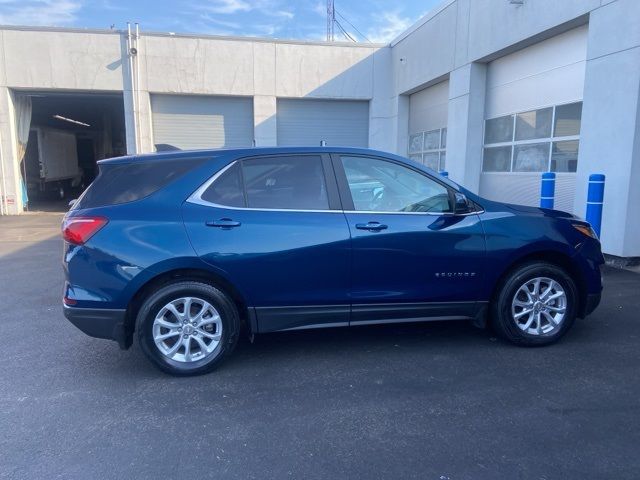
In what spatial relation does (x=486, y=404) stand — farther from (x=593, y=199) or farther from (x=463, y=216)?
(x=593, y=199)

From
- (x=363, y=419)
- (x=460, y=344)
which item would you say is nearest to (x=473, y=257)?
(x=460, y=344)

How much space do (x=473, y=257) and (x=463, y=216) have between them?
37cm

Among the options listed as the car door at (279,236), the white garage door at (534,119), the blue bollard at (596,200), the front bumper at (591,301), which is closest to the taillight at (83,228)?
the car door at (279,236)

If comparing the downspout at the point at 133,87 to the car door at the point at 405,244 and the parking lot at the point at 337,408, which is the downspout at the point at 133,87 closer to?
the parking lot at the point at 337,408

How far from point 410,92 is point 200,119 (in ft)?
22.2

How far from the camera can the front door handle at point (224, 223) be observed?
3.84m

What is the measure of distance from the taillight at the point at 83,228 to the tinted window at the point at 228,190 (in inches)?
31.8

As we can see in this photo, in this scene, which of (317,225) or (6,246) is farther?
(6,246)

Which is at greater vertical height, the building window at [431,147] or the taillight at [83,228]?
the building window at [431,147]

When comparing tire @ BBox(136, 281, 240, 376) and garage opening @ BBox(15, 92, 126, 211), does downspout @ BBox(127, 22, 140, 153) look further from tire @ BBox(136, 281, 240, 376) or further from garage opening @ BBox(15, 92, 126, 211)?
tire @ BBox(136, 281, 240, 376)

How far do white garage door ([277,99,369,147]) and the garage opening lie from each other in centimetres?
550

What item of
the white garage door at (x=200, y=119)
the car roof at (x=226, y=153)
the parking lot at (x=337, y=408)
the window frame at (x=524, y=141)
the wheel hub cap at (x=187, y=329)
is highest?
the white garage door at (x=200, y=119)

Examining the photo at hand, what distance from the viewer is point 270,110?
52.1 ft

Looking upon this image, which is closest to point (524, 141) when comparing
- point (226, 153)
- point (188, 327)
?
point (226, 153)
